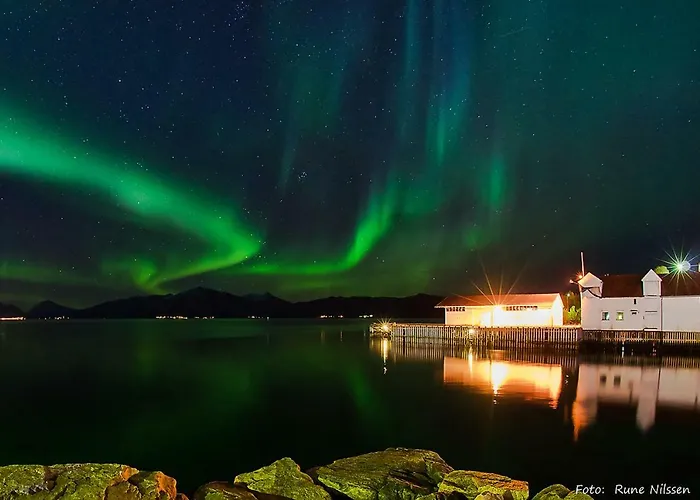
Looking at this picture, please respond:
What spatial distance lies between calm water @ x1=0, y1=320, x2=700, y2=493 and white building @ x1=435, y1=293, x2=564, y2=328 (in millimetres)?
13520

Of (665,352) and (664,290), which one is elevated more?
(664,290)

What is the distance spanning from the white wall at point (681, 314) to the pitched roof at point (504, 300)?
11169mm

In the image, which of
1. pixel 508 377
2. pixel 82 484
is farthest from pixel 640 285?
pixel 82 484

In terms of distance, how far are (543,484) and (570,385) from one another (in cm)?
1968

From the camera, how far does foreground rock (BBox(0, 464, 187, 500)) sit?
12.6 metres

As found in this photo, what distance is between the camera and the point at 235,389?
1489 inches

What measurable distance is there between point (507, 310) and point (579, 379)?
1024 inches

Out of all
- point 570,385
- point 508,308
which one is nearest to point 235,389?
point 570,385

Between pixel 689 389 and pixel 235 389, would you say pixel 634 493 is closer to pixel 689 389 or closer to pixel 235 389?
pixel 689 389

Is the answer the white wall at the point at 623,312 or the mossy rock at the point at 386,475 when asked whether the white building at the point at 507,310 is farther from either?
the mossy rock at the point at 386,475

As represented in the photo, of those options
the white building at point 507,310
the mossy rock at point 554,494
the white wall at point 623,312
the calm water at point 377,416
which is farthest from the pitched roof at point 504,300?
the mossy rock at point 554,494

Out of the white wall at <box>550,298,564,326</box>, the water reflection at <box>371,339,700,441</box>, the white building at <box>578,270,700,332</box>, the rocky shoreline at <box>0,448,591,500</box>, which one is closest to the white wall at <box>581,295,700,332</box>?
the white building at <box>578,270,700,332</box>

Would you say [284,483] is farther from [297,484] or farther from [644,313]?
[644,313]

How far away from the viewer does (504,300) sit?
64375mm
